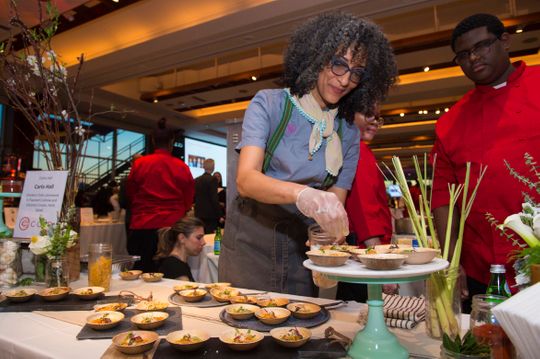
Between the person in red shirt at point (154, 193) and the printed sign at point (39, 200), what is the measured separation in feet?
6.13

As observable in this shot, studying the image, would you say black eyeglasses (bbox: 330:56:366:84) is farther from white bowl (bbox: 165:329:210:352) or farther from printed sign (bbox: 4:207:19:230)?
printed sign (bbox: 4:207:19:230)

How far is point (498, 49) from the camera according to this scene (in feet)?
5.37

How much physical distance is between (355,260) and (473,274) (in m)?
1.05

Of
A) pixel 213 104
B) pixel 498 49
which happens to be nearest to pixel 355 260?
pixel 498 49

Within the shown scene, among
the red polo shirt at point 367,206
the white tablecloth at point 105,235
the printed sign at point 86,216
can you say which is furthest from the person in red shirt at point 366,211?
the printed sign at point 86,216

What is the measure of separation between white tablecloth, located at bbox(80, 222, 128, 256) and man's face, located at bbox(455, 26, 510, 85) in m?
4.00

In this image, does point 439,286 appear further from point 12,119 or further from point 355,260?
point 12,119

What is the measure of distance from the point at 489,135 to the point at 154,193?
287cm

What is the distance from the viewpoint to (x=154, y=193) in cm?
370

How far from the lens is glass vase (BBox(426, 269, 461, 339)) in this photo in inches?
36.3

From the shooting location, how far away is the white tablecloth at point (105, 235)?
4.41m

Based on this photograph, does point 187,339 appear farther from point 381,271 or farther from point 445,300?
point 445,300

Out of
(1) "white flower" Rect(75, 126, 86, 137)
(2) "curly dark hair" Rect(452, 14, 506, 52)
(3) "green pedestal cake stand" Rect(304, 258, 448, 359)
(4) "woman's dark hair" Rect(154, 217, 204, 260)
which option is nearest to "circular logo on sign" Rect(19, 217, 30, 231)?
(1) "white flower" Rect(75, 126, 86, 137)

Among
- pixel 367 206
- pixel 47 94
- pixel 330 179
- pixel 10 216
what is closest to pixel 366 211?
pixel 367 206
